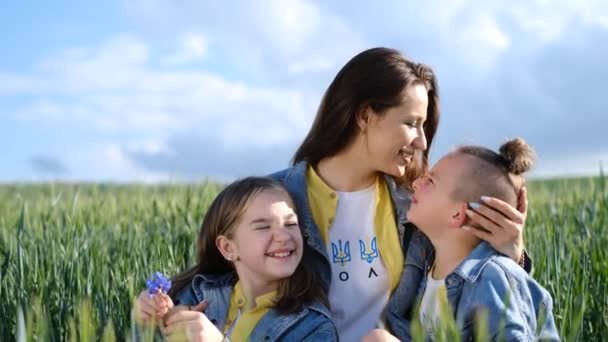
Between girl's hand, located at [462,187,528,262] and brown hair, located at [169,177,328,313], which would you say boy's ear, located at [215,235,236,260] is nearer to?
brown hair, located at [169,177,328,313]

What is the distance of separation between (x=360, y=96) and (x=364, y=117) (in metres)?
0.07

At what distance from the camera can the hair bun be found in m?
2.35

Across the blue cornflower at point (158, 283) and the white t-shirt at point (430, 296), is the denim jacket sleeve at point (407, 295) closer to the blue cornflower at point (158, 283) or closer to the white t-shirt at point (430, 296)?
the white t-shirt at point (430, 296)

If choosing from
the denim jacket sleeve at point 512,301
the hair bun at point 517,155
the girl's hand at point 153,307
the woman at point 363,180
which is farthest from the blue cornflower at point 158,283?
the hair bun at point 517,155

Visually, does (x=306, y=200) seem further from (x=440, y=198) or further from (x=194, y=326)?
(x=194, y=326)

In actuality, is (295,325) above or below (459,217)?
below

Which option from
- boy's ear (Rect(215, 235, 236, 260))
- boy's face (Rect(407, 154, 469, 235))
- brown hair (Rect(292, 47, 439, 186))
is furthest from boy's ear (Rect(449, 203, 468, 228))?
boy's ear (Rect(215, 235, 236, 260))

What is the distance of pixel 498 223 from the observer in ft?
7.59

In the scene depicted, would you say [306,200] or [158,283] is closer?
[158,283]

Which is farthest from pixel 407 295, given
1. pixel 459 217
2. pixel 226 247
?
pixel 226 247

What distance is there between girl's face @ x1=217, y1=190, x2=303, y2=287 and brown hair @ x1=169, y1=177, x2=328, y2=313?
3 centimetres

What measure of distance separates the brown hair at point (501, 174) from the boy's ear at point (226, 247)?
2.21 ft

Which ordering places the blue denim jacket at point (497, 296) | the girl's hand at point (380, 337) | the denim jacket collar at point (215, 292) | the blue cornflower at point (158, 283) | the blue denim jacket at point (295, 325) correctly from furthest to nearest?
1. the denim jacket collar at point (215, 292)
2. the blue denim jacket at point (295, 325)
3. the blue cornflower at point (158, 283)
4. the blue denim jacket at point (497, 296)
5. the girl's hand at point (380, 337)

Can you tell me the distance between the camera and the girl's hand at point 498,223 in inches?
90.4
